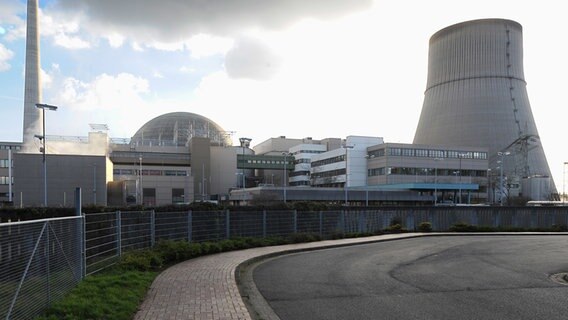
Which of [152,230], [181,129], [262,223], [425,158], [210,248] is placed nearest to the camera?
[152,230]

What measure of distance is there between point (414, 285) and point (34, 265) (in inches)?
299

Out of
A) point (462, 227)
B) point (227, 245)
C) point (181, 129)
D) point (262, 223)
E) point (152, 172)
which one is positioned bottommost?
point (462, 227)

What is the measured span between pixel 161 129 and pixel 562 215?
124531 mm

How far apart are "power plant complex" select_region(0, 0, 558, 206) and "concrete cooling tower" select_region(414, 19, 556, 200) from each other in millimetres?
174

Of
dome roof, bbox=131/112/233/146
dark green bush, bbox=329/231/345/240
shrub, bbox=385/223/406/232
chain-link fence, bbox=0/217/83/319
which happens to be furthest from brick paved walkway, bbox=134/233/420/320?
dome roof, bbox=131/112/233/146

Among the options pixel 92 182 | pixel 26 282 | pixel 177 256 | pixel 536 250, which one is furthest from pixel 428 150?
pixel 26 282

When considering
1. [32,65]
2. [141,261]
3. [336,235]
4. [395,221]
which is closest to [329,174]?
[32,65]

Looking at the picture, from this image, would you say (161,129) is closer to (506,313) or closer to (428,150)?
(428,150)

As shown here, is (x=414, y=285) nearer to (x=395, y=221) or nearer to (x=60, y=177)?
(x=395, y=221)

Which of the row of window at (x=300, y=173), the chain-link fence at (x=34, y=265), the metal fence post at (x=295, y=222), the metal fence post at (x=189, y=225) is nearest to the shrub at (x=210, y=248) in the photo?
the metal fence post at (x=189, y=225)

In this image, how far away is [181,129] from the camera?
14225 centimetres

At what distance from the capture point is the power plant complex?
78.9 m

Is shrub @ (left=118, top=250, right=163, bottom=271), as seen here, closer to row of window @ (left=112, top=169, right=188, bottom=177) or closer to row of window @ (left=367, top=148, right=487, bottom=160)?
row of window @ (left=367, top=148, right=487, bottom=160)

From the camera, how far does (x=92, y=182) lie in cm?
8006
